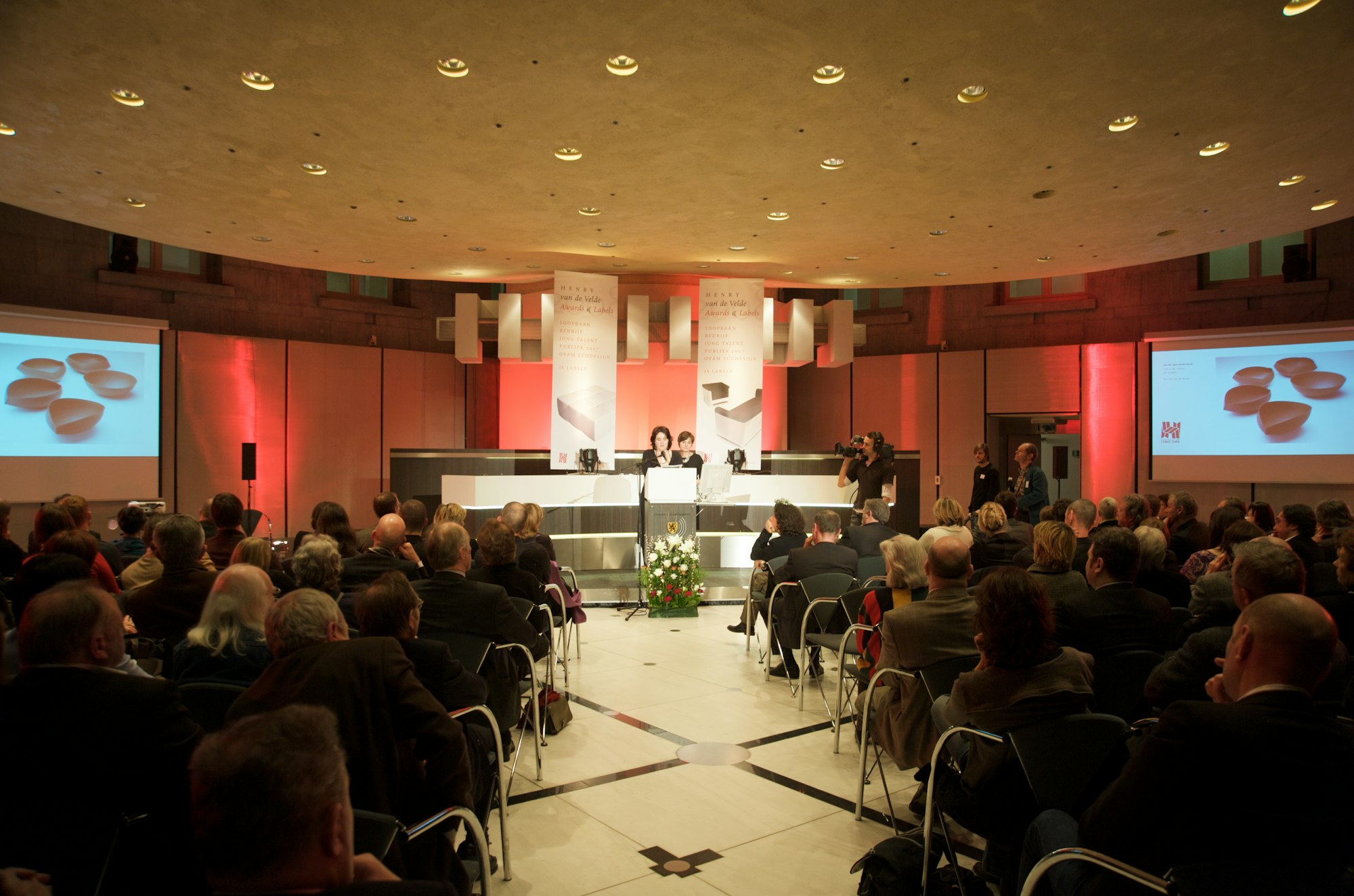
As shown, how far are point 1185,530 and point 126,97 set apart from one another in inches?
309

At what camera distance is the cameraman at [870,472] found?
30.2 ft

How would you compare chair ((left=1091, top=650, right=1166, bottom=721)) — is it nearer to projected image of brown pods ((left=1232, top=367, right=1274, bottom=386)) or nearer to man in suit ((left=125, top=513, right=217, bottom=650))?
man in suit ((left=125, top=513, right=217, bottom=650))

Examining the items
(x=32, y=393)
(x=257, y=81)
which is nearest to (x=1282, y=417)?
(x=257, y=81)

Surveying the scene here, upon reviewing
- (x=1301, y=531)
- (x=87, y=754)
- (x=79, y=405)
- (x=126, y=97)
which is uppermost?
(x=126, y=97)

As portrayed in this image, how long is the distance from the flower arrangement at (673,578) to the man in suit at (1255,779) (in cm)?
674

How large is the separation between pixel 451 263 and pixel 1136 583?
916cm

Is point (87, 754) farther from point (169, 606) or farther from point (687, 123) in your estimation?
point (687, 123)

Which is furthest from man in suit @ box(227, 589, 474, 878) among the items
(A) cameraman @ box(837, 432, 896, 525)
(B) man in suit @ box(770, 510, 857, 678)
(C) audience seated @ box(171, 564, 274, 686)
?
(A) cameraman @ box(837, 432, 896, 525)

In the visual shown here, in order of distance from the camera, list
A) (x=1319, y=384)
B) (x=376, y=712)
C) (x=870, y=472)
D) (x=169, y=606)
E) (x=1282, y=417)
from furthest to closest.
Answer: (x=1282, y=417), (x=1319, y=384), (x=870, y=472), (x=169, y=606), (x=376, y=712)

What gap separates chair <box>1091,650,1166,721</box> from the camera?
3156 mm

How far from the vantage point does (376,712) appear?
2.28 meters

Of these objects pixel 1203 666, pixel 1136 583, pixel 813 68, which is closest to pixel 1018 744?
pixel 1203 666

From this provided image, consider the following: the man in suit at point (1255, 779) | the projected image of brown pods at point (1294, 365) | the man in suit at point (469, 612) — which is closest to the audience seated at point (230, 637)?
the man in suit at point (469, 612)

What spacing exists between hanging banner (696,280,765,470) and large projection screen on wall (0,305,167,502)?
282 inches
